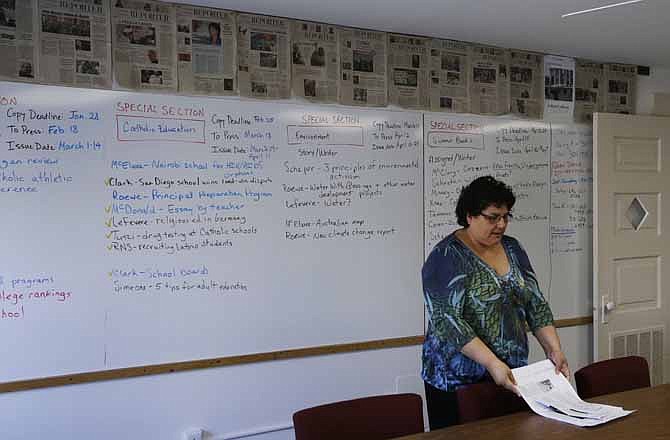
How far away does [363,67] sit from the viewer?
3.29 meters

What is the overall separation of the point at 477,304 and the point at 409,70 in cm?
150

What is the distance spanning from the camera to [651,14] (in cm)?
295

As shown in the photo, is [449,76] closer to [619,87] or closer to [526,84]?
[526,84]

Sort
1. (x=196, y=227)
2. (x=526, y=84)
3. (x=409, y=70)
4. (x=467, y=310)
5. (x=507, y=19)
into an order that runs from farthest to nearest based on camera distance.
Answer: (x=526, y=84) → (x=409, y=70) → (x=507, y=19) → (x=196, y=227) → (x=467, y=310)

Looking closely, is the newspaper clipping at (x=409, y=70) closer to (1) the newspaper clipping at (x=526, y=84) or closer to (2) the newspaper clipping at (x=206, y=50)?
(1) the newspaper clipping at (x=526, y=84)

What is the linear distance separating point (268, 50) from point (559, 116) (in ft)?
5.95

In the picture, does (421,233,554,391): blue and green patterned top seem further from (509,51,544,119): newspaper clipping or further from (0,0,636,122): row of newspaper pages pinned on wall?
(509,51,544,119): newspaper clipping

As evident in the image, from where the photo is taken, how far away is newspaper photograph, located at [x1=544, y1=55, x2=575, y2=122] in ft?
12.5

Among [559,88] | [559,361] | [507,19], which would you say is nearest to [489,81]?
[559,88]

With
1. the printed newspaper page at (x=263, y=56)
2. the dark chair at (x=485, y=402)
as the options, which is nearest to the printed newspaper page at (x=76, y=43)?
the printed newspaper page at (x=263, y=56)

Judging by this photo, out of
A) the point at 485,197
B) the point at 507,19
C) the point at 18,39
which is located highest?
the point at 507,19

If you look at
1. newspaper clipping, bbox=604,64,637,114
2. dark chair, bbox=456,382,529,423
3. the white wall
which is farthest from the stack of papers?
the white wall

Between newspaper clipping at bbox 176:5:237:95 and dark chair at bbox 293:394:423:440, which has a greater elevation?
newspaper clipping at bbox 176:5:237:95

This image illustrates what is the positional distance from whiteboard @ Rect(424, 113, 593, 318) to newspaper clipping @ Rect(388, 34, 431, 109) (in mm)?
144
